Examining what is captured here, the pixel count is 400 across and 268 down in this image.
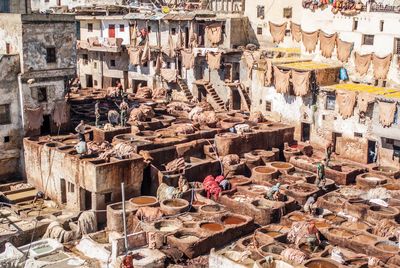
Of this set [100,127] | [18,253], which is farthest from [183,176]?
[18,253]

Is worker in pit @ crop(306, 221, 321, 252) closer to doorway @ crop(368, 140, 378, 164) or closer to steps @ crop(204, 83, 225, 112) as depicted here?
doorway @ crop(368, 140, 378, 164)

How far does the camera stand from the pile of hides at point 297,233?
82.1 feet

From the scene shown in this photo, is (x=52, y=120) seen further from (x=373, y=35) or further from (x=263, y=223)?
(x=373, y=35)

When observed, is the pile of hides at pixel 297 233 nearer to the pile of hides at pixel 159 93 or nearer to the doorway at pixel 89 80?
the pile of hides at pixel 159 93

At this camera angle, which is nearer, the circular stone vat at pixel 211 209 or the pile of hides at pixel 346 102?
the circular stone vat at pixel 211 209

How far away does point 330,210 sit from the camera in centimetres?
2944

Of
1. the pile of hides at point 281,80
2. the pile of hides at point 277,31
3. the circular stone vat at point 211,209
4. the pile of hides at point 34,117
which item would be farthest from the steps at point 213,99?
the circular stone vat at point 211,209

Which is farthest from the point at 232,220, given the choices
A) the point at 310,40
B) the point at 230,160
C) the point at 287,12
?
the point at 287,12

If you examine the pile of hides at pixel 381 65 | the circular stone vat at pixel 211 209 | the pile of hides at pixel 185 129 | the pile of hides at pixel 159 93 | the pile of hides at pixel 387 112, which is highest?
the pile of hides at pixel 381 65

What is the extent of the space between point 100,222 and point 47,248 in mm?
4101

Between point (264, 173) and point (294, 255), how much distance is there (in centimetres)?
1046

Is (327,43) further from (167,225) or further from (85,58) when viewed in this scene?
(85,58)

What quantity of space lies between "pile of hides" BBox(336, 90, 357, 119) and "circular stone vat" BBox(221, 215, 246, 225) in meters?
14.5

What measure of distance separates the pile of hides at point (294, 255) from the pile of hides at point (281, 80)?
20213 mm
